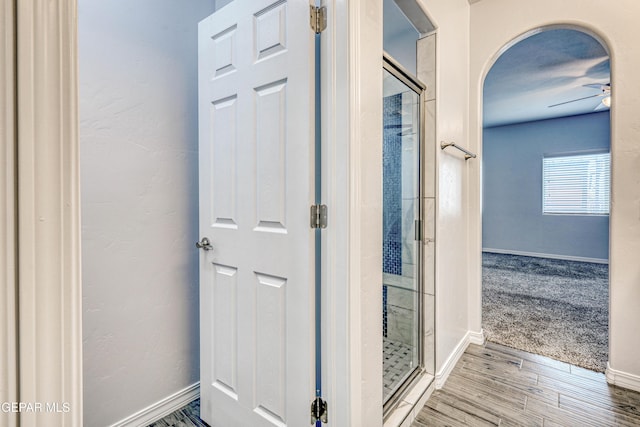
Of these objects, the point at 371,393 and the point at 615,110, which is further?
the point at 615,110

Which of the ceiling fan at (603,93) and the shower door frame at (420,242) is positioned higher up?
the ceiling fan at (603,93)

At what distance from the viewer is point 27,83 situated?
1.56 ft

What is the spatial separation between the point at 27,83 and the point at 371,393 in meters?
1.33

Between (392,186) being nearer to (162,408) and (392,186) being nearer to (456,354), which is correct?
(456,354)

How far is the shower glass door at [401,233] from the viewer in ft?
5.25

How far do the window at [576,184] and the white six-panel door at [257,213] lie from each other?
6.45m

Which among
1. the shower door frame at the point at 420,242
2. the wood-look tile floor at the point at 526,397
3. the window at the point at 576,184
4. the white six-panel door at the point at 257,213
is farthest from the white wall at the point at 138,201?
the window at the point at 576,184

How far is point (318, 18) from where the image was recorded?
3.76ft

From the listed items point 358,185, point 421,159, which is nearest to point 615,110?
point 421,159

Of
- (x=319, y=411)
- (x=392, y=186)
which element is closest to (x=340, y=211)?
(x=392, y=186)

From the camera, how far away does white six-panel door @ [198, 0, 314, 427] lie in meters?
1.16

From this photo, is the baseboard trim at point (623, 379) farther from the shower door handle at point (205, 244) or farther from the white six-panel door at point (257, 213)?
the shower door handle at point (205, 244)

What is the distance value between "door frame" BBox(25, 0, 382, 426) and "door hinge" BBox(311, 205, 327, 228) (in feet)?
0.09

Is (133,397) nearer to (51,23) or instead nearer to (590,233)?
(51,23)
